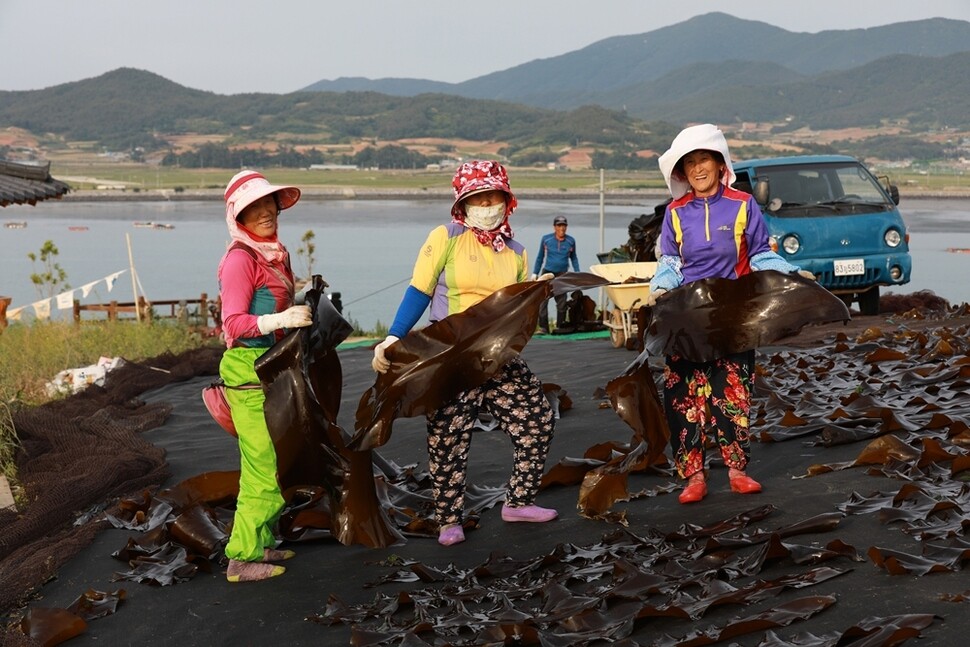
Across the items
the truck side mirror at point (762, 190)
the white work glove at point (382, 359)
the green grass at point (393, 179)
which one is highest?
the truck side mirror at point (762, 190)

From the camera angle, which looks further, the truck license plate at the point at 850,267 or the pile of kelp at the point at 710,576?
the truck license plate at the point at 850,267

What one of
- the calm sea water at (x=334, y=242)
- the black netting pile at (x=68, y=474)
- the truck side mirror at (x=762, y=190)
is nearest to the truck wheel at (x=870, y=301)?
the truck side mirror at (x=762, y=190)

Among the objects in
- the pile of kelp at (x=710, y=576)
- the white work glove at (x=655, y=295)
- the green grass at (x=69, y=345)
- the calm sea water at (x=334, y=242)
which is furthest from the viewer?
the calm sea water at (x=334, y=242)

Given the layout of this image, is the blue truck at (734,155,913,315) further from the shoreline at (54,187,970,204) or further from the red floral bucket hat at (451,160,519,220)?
the shoreline at (54,187,970,204)

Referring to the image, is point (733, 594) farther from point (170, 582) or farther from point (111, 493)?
point (111, 493)

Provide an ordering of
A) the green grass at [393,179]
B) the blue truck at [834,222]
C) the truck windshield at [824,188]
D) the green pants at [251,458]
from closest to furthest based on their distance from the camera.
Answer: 1. the green pants at [251,458]
2. the blue truck at [834,222]
3. the truck windshield at [824,188]
4. the green grass at [393,179]

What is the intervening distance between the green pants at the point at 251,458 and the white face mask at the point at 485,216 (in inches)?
45.0

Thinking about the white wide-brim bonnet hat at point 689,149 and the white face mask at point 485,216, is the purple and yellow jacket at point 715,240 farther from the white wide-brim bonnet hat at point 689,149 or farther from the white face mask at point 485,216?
the white face mask at point 485,216

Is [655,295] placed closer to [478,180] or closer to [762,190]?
Answer: [478,180]

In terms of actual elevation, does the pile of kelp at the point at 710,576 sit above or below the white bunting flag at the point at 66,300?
above

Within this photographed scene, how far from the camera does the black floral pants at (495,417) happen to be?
5.89 metres

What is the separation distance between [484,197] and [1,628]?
→ 285 centimetres

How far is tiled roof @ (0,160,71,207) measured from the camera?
14566mm

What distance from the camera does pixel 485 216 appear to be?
5793 millimetres
